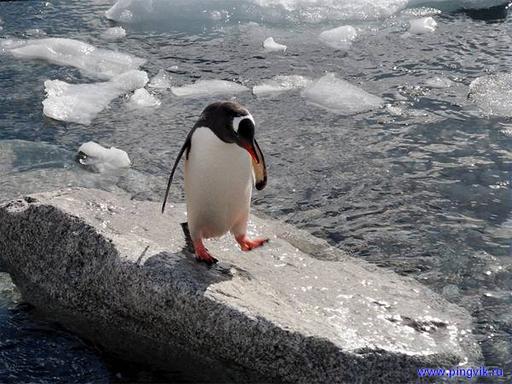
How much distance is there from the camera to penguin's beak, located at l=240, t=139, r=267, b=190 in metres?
3.32

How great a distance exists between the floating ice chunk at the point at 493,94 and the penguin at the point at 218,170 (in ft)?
9.24

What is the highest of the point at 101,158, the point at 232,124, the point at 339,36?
the point at 232,124

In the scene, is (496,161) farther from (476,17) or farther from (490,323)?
(476,17)

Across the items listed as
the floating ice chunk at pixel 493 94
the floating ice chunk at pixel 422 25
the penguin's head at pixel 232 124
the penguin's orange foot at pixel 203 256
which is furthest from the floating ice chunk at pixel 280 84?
the penguin's orange foot at pixel 203 256

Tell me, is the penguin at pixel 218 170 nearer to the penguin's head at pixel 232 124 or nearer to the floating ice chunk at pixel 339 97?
the penguin's head at pixel 232 124

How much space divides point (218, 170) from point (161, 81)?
10.7 ft

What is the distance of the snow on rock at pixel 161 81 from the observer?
6523mm

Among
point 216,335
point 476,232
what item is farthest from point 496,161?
point 216,335

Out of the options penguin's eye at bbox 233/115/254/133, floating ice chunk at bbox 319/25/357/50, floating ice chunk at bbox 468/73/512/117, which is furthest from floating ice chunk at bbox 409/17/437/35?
penguin's eye at bbox 233/115/254/133

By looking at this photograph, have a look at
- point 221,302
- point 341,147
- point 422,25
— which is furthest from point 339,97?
point 221,302

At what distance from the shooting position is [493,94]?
601 cm

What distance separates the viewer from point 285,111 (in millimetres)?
5984

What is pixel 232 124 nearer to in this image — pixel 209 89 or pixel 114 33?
pixel 209 89

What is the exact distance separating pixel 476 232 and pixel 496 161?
101cm
